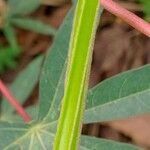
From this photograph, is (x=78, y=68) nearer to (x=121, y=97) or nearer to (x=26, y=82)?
(x=121, y=97)

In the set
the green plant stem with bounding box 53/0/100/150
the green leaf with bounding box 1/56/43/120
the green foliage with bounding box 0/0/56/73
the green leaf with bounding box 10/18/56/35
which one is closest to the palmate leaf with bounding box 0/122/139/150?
the green plant stem with bounding box 53/0/100/150

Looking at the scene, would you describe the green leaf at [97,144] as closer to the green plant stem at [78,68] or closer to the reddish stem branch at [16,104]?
the reddish stem branch at [16,104]

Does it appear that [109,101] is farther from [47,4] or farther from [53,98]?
[47,4]

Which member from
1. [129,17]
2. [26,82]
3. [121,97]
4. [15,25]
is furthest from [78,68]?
[15,25]

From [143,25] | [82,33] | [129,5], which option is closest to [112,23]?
[129,5]

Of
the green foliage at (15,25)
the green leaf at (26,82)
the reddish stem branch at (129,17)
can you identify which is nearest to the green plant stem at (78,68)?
the reddish stem branch at (129,17)

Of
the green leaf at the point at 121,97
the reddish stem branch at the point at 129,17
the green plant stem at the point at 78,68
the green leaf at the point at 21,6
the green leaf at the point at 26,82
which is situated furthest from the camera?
the green leaf at the point at 21,6
